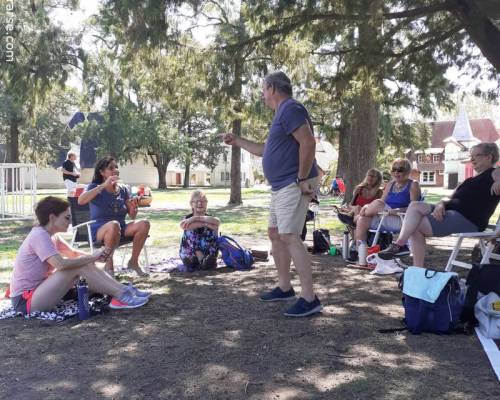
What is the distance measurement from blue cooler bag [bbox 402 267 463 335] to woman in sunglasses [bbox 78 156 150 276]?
2874 mm

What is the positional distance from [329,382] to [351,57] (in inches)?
217

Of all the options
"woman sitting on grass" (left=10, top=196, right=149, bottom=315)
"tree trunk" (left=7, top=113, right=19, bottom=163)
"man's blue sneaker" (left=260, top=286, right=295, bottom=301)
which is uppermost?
"tree trunk" (left=7, top=113, right=19, bottom=163)

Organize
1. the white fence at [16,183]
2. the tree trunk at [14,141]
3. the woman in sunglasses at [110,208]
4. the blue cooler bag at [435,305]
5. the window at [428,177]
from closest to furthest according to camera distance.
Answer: the blue cooler bag at [435,305]
the woman in sunglasses at [110,208]
the white fence at [16,183]
the tree trunk at [14,141]
the window at [428,177]

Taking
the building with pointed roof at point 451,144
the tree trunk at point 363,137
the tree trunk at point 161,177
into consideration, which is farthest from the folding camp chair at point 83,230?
the building with pointed roof at point 451,144

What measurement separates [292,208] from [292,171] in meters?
0.28

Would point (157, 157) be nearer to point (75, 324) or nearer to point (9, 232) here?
point (9, 232)

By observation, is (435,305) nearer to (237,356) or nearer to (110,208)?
(237,356)

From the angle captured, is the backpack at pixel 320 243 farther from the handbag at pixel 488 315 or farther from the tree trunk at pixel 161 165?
the tree trunk at pixel 161 165

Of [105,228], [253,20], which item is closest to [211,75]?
[253,20]

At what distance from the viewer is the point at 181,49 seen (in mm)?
8492

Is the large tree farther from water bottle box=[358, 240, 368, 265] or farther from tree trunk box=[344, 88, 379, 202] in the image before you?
water bottle box=[358, 240, 368, 265]

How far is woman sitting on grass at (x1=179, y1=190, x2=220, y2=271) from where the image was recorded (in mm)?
5953

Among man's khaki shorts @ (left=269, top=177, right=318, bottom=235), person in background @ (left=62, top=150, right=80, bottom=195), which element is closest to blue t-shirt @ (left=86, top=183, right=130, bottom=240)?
man's khaki shorts @ (left=269, top=177, right=318, bottom=235)

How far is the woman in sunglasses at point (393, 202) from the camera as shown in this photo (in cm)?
618
